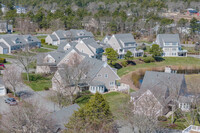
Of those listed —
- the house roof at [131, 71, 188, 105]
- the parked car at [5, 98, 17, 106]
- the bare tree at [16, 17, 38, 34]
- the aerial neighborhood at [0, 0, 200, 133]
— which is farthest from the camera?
the bare tree at [16, 17, 38, 34]

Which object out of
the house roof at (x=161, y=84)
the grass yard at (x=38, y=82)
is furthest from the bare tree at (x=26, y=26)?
the house roof at (x=161, y=84)

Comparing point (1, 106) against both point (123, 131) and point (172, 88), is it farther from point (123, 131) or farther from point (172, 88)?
point (172, 88)

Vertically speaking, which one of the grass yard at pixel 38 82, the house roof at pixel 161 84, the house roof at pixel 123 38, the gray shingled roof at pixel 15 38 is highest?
the house roof at pixel 123 38

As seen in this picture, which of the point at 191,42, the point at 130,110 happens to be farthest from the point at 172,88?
the point at 191,42

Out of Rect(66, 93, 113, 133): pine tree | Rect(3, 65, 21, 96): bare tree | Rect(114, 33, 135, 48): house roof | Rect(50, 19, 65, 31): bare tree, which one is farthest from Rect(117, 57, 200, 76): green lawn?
Rect(50, 19, 65, 31): bare tree

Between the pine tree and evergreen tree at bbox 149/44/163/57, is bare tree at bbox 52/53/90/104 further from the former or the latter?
evergreen tree at bbox 149/44/163/57

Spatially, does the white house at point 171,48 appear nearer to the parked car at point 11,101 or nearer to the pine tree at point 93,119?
the parked car at point 11,101

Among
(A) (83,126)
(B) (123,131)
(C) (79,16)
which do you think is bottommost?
(B) (123,131)

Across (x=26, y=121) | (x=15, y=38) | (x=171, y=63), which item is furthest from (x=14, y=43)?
(x=26, y=121)
